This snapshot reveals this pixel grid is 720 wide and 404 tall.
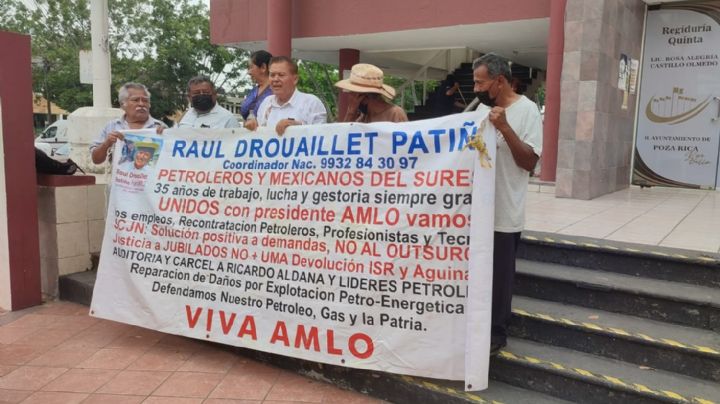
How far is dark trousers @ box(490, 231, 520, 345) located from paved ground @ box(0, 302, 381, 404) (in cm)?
78

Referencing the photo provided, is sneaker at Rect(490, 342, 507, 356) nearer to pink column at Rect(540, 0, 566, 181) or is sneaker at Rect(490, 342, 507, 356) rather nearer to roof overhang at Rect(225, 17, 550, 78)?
pink column at Rect(540, 0, 566, 181)

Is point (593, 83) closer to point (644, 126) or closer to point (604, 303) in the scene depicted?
point (644, 126)

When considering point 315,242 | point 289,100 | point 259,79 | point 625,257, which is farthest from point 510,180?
point 259,79

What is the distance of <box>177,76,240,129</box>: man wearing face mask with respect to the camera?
4.01 m

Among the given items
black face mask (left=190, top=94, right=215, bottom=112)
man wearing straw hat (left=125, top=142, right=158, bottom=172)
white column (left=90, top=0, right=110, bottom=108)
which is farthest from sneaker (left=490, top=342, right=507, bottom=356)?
white column (left=90, top=0, right=110, bottom=108)

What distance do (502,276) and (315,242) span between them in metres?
0.99

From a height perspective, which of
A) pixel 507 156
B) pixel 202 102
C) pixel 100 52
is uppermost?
pixel 100 52

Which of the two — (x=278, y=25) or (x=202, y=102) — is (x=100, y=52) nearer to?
(x=278, y=25)

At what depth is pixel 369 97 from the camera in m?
3.25

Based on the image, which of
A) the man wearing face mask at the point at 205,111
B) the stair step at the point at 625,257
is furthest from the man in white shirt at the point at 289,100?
the stair step at the point at 625,257

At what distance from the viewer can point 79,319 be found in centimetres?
401

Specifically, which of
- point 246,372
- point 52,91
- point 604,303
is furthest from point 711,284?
point 52,91

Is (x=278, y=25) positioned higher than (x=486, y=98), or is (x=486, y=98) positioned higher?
(x=278, y=25)

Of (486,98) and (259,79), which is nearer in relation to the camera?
(486,98)
